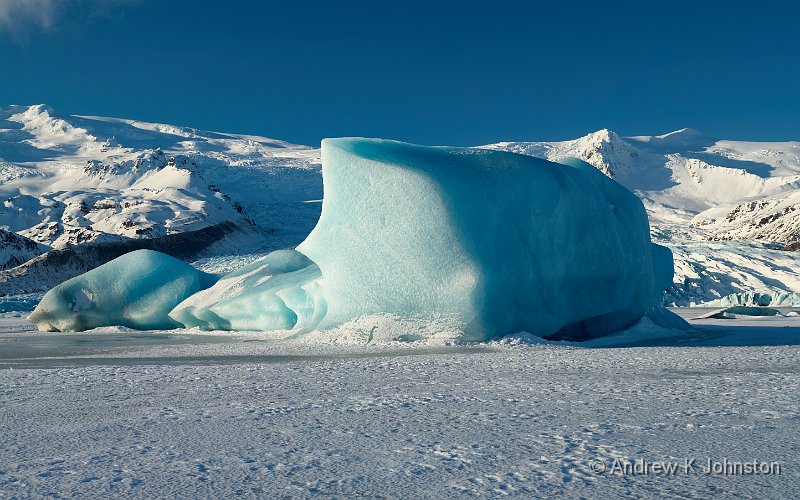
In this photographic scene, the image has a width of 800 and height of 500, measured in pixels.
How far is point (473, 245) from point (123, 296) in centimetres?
685

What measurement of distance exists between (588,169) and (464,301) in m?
3.09

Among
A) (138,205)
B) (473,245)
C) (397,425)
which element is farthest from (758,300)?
(138,205)

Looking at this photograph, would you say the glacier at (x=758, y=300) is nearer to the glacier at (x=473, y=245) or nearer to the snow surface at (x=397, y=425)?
the glacier at (x=473, y=245)

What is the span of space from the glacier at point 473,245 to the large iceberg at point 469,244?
1 cm

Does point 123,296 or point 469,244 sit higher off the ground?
point 469,244

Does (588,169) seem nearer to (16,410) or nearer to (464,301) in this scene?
(464,301)

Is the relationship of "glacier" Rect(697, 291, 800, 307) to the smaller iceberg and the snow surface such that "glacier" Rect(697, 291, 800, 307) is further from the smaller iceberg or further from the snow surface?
the snow surface

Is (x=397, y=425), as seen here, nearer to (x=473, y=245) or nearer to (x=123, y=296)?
(x=473, y=245)

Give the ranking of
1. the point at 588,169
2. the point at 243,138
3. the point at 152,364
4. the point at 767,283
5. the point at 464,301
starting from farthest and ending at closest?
the point at 243,138
the point at 767,283
the point at 588,169
the point at 464,301
the point at 152,364

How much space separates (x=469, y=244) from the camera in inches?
287

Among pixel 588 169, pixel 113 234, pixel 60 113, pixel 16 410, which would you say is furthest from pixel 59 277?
pixel 60 113

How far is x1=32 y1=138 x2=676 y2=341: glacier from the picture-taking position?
289 inches

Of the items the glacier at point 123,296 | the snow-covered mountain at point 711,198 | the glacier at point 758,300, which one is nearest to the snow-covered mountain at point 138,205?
the glacier at point 123,296

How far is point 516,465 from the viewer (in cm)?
242
